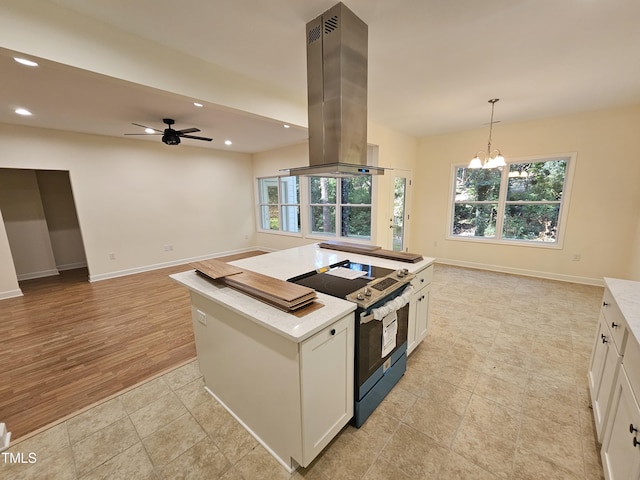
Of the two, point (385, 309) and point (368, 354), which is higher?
point (385, 309)

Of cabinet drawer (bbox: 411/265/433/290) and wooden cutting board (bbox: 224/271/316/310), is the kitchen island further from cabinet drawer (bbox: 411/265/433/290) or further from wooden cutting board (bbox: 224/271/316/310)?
cabinet drawer (bbox: 411/265/433/290)

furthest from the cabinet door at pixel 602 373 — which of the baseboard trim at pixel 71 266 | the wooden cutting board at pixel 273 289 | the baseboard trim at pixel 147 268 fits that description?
the baseboard trim at pixel 71 266

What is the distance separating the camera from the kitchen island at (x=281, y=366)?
1.27 metres

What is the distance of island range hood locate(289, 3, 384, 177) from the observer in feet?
6.03

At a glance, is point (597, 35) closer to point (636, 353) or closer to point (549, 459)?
point (636, 353)

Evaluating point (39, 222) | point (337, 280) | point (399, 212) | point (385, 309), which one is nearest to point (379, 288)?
point (385, 309)

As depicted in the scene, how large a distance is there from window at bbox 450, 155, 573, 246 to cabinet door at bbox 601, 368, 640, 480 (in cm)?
407

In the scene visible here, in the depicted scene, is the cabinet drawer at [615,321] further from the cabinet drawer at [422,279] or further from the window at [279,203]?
the window at [279,203]

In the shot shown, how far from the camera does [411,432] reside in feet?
5.48

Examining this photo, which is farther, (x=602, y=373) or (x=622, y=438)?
(x=602, y=373)

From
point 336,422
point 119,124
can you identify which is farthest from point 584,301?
point 119,124

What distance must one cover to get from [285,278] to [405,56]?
7.54 ft

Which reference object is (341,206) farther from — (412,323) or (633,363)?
(633,363)

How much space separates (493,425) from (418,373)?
0.60 metres
